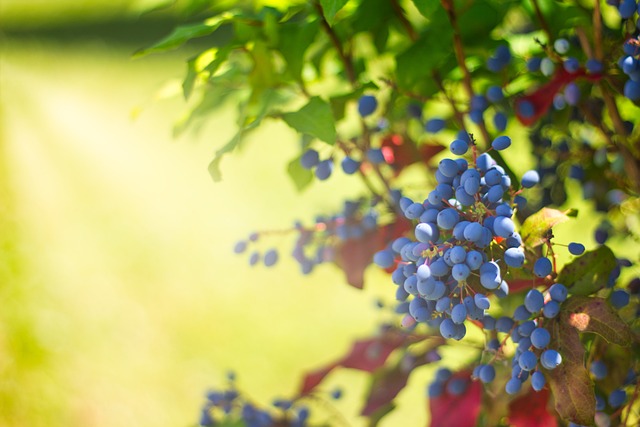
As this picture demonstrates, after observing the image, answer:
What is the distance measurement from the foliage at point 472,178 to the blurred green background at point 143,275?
34.4 inches

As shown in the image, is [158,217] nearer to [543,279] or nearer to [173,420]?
[173,420]

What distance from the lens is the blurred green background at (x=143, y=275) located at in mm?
2064

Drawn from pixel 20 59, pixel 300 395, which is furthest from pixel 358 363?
pixel 20 59

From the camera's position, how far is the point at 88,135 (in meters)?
3.22

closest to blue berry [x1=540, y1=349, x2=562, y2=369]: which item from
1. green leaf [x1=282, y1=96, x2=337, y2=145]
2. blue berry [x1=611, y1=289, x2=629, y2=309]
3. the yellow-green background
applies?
blue berry [x1=611, y1=289, x2=629, y2=309]

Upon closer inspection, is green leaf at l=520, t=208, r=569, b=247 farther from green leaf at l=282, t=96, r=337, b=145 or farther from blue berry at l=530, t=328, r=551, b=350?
green leaf at l=282, t=96, r=337, b=145

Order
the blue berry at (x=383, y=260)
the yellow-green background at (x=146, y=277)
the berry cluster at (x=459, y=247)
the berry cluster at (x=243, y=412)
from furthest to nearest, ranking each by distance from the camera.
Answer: the yellow-green background at (x=146, y=277)
the berry cluster at (x=243, y=412)
the blue berry at (x=383, y=260)
the berry cluster at (x=459, y=247)

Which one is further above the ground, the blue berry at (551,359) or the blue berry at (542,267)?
the blue berry at (542,267)

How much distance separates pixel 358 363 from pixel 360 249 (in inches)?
5.9

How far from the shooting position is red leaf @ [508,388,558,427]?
68 cm

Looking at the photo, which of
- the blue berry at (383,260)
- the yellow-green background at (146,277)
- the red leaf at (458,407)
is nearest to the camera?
the blue berry at (383,260)

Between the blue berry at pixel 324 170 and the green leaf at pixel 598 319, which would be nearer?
the green leaf at pixel 598 319

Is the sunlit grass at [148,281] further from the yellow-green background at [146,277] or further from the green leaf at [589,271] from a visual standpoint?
the green leaf at [589,271]

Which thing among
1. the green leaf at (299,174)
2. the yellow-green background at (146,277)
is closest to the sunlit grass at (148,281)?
Result: the yellow-green background at (146,277)
